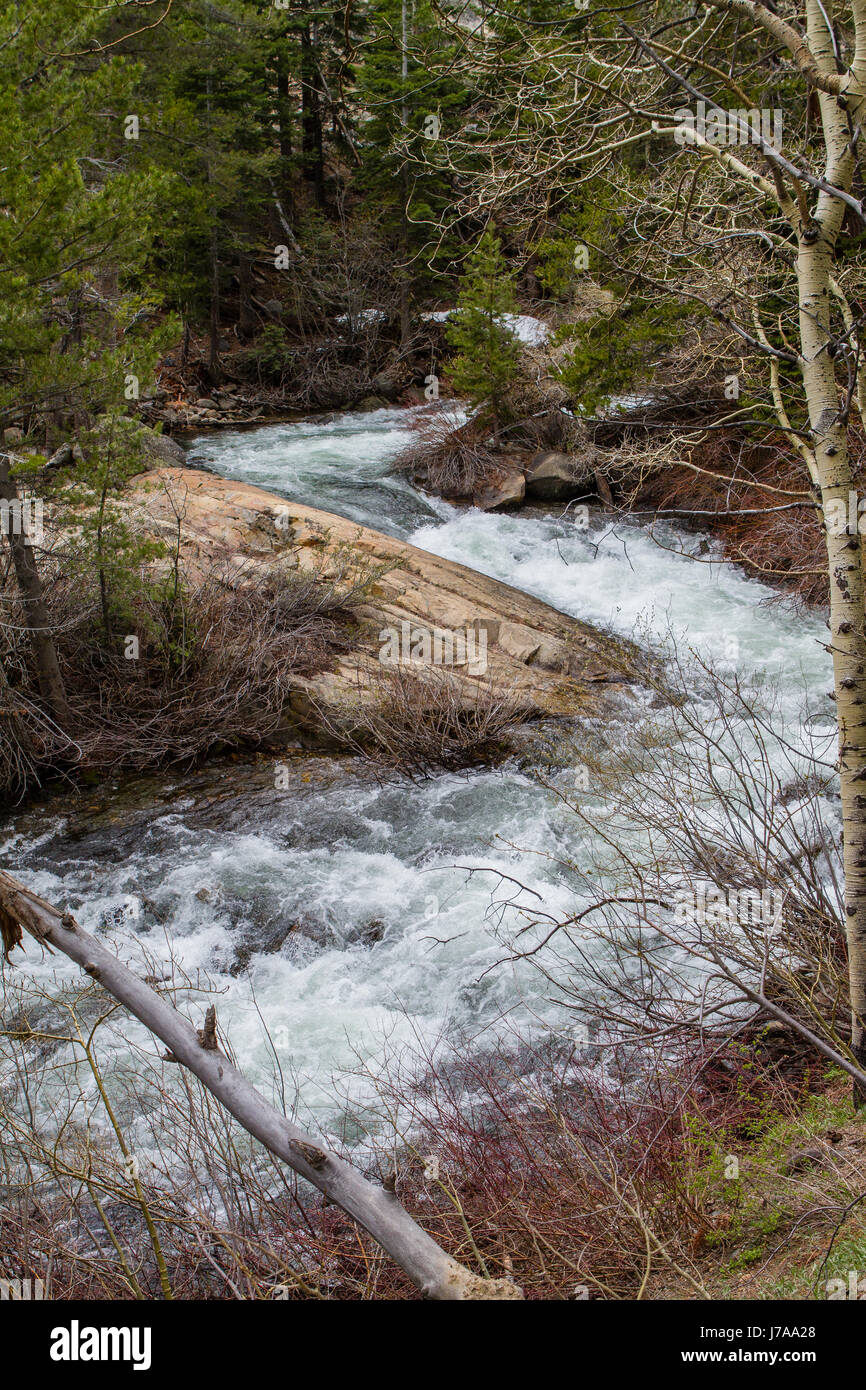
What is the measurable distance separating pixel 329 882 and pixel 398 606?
4.19 metres

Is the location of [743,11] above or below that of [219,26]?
below

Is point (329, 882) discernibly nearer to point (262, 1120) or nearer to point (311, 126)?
point (262, 1120)

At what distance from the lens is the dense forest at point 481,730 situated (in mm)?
3668

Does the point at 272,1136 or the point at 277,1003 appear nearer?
the point at 272,1136

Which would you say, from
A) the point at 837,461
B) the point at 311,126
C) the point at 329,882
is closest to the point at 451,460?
the point at 329,882

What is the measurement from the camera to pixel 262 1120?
9.91 ft

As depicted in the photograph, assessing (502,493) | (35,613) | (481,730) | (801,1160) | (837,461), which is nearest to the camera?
(837,461)

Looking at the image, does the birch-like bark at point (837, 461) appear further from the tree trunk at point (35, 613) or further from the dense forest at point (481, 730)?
the tree trunk at point (35, 613)

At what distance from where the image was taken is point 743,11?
146 inches

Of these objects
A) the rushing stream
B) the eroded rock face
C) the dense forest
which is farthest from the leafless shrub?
the rushing stream

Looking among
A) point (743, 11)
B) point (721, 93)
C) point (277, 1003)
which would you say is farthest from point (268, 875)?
point (721, 93)
